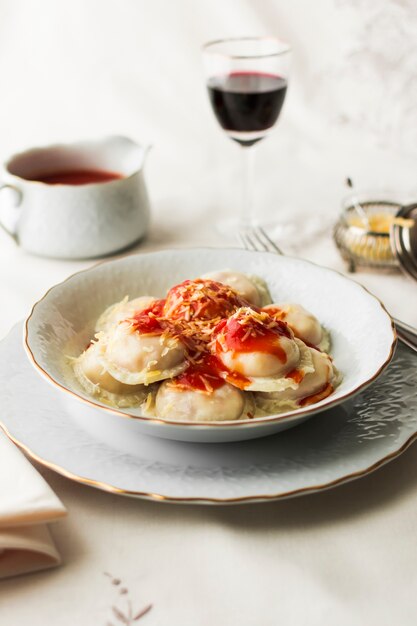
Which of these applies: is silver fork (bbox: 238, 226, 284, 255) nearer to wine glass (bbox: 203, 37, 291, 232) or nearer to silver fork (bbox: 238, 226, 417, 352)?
silver fork (bbox: 238, 226, 417, 352)

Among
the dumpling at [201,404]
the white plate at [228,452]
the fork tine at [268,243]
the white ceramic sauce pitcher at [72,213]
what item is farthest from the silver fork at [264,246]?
the dumpling at [201,404]

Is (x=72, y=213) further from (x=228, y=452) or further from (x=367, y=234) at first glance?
(x=228, y=452)

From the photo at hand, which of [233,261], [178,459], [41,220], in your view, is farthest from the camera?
[41,220]

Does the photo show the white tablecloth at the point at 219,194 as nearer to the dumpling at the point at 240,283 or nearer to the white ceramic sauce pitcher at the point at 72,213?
the white ceramic sauce pitcher at the point at 72,213

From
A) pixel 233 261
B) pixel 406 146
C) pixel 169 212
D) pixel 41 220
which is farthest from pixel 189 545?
pixel 406 146

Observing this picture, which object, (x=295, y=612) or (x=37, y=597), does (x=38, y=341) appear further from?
(x=295, y=612)

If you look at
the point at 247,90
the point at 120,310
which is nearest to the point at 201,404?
the point at 120,310

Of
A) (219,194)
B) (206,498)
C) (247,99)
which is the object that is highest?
(247,99)
